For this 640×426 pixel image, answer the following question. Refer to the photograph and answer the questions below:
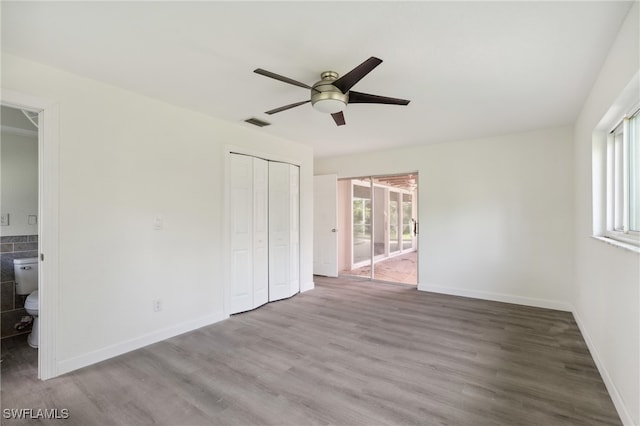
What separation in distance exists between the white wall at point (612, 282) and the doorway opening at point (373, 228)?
279 cm

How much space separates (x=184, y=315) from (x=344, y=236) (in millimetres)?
4022

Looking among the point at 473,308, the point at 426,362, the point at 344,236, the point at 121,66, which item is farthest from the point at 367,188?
the point at 121,66

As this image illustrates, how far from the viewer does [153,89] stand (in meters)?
2.79

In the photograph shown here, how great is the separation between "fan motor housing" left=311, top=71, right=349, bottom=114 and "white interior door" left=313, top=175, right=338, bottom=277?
353 centimetres

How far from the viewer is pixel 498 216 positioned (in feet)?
14.4

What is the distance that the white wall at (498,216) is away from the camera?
3988 mm

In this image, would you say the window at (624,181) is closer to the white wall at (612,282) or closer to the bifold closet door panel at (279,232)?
the white wall at (612,282)

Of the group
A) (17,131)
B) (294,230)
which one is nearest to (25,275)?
(17,131)

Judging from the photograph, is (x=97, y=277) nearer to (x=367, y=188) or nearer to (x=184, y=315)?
(x=184, y=315)

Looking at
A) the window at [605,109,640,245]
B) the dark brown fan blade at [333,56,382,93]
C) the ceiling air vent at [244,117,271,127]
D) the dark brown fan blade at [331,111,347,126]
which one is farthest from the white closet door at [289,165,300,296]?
the window at [605,109,640,245]

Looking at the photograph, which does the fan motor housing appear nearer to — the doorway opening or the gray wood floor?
the gray wood floor

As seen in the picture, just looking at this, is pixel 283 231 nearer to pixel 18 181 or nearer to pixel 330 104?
pixel 330 104

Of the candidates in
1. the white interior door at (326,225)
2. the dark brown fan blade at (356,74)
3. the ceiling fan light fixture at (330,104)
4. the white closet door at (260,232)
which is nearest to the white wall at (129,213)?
the white closet door at (260,232)

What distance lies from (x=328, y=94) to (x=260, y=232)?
240 centimetres
